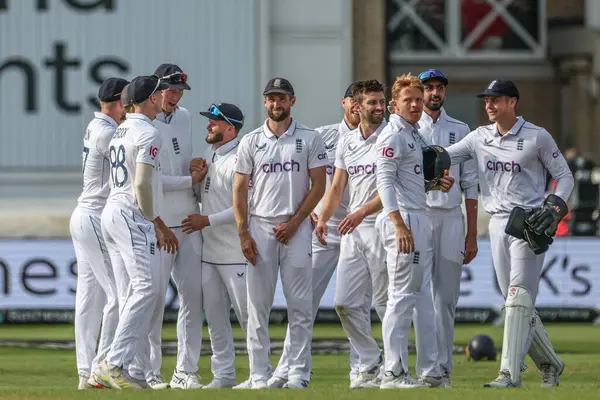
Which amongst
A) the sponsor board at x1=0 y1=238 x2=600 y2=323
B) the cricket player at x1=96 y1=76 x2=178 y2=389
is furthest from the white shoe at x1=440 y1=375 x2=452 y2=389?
the sponsor board at x1=0 y1=238 x2=600 y2=323

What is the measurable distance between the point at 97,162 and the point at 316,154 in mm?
1664

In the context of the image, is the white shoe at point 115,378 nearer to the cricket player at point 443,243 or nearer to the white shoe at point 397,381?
the white shoe at point 397,381

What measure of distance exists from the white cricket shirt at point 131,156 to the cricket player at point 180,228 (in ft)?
2.42

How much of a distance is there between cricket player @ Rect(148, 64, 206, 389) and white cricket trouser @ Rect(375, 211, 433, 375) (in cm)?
169

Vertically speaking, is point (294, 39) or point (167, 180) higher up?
point (294, 39)

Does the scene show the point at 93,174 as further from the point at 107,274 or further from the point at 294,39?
the point at 294,39

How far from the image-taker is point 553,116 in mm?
43688

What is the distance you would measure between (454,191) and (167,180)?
7.49 ft

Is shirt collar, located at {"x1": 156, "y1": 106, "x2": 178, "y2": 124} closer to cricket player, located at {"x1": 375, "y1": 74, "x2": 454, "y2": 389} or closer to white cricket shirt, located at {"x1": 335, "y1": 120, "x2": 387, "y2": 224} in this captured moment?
white cricket shirt, located at {"x1": 335, "y1": 120, "x2": 387, "y2": 224}

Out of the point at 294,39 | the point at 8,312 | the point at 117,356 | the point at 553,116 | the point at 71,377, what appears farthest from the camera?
the point at 553,116

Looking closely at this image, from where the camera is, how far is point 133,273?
1135cm

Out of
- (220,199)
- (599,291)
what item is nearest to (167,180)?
(220,199)

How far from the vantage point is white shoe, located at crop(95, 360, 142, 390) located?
1118cm

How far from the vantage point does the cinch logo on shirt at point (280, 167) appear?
39.0 ft
